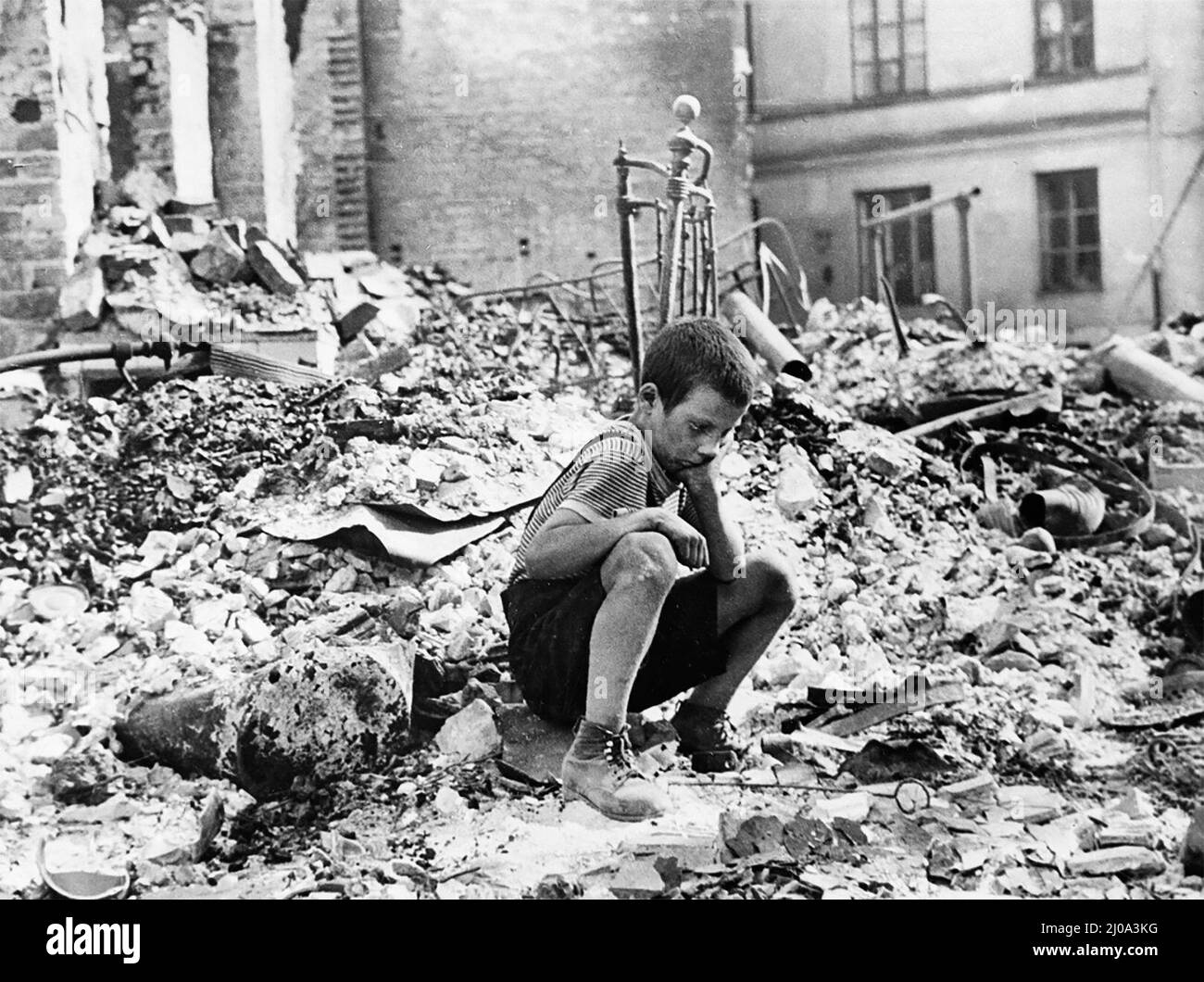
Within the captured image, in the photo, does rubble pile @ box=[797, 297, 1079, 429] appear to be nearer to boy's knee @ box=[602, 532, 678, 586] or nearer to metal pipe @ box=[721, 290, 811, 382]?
metal pipe @ box=[721, 290, 811, 382]

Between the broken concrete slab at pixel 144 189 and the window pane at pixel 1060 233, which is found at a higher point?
the broken concrete slab at pixel 144 189

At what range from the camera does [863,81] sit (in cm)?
476

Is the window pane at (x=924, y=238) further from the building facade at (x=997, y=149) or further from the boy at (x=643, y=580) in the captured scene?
the boy at (x=643, y=580)

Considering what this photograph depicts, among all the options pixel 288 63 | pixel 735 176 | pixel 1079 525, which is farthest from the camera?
pixel 735 176

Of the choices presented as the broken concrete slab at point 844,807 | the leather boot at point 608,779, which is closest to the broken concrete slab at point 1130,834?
the broken concrete slab at point 844,807

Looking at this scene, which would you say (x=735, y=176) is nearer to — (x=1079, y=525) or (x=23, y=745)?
(x=1079, y=525)

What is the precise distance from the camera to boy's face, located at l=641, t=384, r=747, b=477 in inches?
100

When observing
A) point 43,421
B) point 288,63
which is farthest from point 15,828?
point 288,63

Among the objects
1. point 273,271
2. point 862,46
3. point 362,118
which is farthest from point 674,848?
point 862,46

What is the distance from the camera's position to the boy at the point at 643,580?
244cm

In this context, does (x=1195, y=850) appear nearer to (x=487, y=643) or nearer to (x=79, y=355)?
(x=487, y=643)

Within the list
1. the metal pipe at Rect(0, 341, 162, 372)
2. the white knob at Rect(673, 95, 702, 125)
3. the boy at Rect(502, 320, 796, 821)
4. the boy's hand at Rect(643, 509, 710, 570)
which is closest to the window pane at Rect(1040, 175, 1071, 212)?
the white knob at Rect(673, 95, 702, 125)

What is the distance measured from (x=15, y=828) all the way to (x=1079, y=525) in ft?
8.90

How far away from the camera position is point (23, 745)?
2.82m
